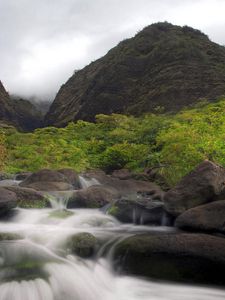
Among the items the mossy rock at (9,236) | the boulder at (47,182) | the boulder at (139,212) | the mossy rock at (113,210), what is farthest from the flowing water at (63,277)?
the boulder at (47,182)

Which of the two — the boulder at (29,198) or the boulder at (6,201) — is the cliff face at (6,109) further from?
the boulder at (6,201)

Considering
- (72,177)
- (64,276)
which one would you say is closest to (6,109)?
(72,177)

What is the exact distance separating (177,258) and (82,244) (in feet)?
7.04

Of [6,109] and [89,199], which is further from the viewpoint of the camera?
[6,109]

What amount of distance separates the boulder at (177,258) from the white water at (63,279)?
29 centimetres

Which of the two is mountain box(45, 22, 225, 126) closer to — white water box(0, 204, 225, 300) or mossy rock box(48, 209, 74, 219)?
mossy rock box(48, 209, 74, 219)

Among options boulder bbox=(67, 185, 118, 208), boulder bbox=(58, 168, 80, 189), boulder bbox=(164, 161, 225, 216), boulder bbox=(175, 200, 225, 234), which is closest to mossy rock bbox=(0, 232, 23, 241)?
boulder bbox=(175, 200, 225, 234)

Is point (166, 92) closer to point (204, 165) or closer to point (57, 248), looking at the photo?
point (204, 165)

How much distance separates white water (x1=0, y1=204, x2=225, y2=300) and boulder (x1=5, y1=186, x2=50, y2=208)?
3.26m

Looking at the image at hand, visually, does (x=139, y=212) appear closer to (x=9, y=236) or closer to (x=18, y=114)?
(x=9, y=236)

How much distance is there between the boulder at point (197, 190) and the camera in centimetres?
1230

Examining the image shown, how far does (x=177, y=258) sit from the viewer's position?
374 inches

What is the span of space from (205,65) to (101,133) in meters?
23.5

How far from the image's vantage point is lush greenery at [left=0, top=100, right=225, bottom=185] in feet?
60.2
